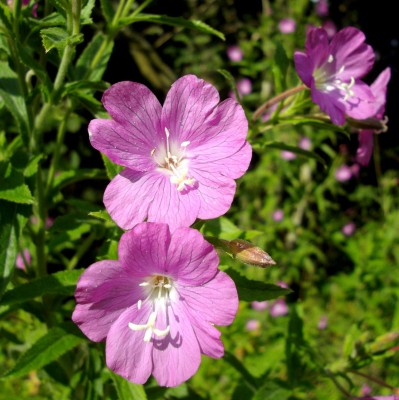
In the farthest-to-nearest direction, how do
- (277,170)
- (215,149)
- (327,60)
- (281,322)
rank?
(277,170) < (281,322) < (327,60) < (215,149)

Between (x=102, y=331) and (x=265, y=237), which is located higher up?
(x=102, y=331)

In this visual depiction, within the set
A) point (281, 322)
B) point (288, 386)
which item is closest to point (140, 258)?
point (288, 386)

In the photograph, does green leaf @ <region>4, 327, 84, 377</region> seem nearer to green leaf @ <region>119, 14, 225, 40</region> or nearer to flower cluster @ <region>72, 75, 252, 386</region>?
flower cluster @ <region>72, 75, 252, 386</region>

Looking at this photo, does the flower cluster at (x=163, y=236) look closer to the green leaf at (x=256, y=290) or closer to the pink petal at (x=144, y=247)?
the pink petal at (x=144, y=247)

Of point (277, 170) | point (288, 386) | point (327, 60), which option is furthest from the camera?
point (277, 170)

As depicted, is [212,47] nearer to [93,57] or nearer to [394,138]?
[394,138]

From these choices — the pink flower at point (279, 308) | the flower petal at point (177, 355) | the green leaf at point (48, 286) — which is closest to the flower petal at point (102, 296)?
the flower petal at point (177, 355)

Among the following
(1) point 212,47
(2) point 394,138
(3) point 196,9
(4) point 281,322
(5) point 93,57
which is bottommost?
(2) point 394,138

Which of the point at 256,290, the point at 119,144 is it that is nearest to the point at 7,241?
the point at 119,144
